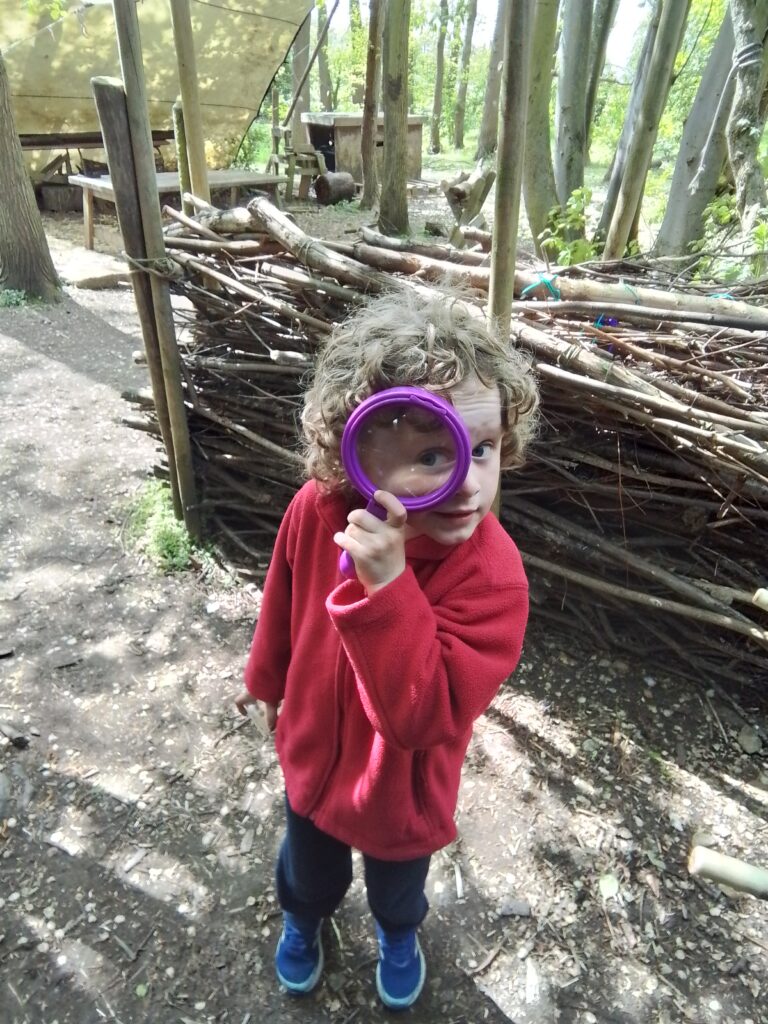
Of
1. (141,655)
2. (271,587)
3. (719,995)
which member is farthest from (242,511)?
(719,995)

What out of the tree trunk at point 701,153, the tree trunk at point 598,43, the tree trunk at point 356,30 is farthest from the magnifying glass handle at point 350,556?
the tree trunk at point 356,30

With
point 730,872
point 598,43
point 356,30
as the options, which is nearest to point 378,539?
point 730,872

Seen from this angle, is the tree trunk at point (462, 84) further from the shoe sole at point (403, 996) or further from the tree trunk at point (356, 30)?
the shoe sole at point (403, 996)

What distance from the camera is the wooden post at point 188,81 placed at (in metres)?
3.10

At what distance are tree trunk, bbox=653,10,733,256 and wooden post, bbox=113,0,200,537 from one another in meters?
3.38

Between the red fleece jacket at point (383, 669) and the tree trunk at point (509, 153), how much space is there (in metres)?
0.89

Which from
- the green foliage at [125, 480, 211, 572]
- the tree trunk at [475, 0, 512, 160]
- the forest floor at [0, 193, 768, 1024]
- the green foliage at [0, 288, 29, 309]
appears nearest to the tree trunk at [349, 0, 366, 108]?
the tree trunk at [475, 0, 512, 160]

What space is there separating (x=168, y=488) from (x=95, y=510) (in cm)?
45

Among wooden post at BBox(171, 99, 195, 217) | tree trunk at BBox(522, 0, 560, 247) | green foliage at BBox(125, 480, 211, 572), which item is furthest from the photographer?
tree trunk at BBox(522, 0, 560, 247)

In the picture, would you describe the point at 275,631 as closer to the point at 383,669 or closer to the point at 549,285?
the point at 383,669

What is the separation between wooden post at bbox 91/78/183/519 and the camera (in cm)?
254

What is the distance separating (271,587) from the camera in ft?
4.85

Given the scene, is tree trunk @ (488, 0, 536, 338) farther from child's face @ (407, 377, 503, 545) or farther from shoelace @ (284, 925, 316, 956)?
shoelace @ (284, 925, 316, 956)

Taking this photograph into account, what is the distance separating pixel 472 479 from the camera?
3.28ft
